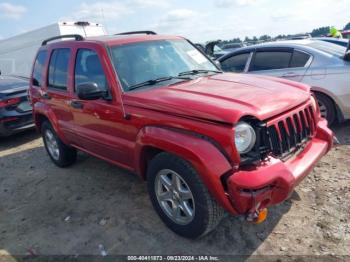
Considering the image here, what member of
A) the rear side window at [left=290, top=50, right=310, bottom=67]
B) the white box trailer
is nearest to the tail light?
the white box trailer

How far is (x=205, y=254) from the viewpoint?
3012mm

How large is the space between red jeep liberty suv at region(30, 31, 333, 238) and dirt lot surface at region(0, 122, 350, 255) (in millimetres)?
379

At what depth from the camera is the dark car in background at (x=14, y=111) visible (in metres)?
7.05

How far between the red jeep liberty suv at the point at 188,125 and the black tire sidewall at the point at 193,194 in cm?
1

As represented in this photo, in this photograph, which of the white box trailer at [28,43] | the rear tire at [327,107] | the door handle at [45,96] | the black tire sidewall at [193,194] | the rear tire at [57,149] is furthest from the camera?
the white box trailer at [28,43]

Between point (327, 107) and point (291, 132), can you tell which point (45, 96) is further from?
point (327, 107)

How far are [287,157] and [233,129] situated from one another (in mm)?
748

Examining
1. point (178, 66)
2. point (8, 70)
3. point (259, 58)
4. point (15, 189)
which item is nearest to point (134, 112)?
point (178, 66)

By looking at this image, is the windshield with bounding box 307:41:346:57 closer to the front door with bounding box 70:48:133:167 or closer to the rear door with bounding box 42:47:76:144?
the front door with bounding box 70:48:133:167

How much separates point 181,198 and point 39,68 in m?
3.58

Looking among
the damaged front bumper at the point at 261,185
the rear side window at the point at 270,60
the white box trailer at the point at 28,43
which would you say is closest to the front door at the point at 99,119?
the damaged front bumper at the point at 261,185

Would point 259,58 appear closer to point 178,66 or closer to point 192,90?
point 178,66

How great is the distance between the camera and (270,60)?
6.22 meters

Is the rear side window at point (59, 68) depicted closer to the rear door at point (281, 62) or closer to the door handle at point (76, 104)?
the door handle at point (76, 104)
